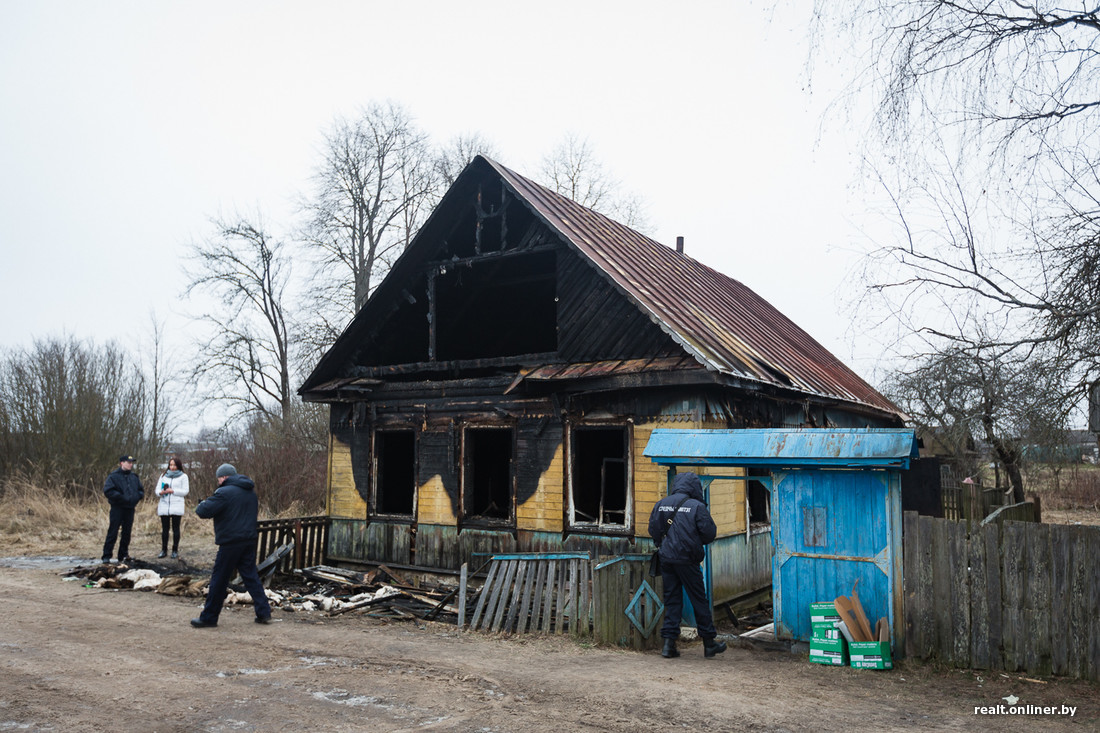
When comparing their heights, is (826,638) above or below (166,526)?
below

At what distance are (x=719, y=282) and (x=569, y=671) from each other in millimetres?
11836

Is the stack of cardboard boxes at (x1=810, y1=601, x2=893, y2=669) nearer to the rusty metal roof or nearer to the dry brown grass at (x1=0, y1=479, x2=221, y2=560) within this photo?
the rusty metal roof

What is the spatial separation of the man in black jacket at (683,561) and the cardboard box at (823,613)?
1.00 m

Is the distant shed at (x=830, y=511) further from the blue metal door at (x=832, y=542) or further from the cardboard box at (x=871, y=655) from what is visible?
the cardboard box at (x=871, y=655)

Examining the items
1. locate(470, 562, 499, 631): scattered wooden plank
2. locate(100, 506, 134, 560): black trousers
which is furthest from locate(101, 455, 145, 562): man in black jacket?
locate(470, 562, 499, 631): scattered wooden plank

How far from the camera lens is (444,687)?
6.74 m

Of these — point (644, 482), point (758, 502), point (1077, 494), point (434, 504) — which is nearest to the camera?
point (644, 482)

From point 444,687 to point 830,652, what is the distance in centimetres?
365

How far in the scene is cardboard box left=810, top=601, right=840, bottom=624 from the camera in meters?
7.62

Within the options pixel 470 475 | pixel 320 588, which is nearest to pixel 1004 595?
pixel 470 475

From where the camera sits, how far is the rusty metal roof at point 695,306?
10367 mm

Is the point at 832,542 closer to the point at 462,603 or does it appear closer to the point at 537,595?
the point at 537,595

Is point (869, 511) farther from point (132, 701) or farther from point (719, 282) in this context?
point (719, 282)

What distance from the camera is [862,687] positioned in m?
6.76
